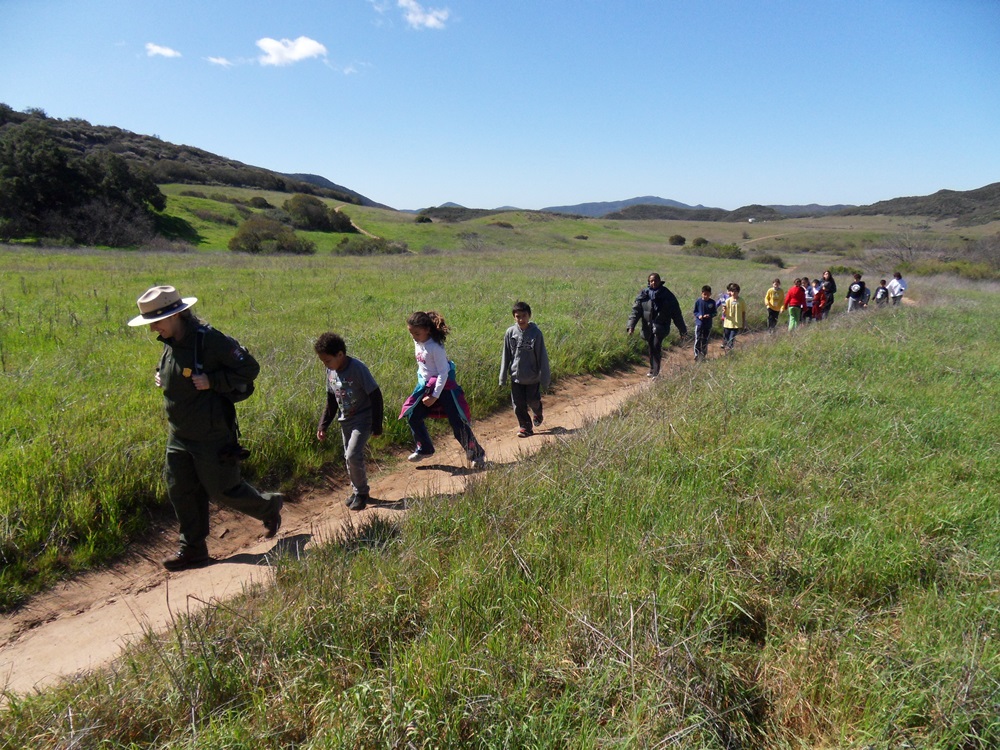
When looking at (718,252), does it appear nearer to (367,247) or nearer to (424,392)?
(367,247)

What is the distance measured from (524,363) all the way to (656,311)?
4.01 m

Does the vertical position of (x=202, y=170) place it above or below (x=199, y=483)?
above

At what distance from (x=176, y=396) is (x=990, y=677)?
480 cm

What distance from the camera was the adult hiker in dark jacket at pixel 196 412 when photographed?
3896 mm

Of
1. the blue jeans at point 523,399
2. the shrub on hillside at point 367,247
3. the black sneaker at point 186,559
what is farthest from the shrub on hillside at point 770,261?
the black sneaker at point 186,559

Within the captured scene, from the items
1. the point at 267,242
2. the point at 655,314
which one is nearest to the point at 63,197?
the point at 267,242

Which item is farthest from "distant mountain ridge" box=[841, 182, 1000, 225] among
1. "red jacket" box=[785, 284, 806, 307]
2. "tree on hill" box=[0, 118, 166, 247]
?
"tree on hill" box=[0, 118, 166, 247]

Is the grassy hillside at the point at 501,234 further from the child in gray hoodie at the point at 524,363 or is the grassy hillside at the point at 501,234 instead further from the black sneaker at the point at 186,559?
the black sneaker at the point at 186,559

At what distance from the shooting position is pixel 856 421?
19.6 ft

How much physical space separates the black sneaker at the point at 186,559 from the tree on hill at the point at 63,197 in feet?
127

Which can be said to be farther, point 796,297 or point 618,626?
point 796,297

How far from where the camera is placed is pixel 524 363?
23.3 feet

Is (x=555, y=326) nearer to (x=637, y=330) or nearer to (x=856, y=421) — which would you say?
(x=637, y=330)

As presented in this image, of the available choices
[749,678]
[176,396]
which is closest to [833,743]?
[749,678]
